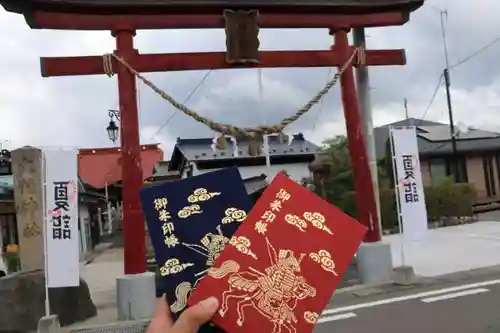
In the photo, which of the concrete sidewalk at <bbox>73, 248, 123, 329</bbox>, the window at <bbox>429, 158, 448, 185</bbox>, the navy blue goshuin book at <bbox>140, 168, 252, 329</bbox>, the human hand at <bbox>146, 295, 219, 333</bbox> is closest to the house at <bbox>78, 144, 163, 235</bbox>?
the concrete sidewalk at <bbox>73, 248, 123, 329</bbox>

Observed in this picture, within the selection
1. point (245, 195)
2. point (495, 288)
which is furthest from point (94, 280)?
point (245, 195)

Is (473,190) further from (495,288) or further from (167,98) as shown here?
(167,98)

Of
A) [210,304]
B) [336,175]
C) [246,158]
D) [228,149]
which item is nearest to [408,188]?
[210,304]

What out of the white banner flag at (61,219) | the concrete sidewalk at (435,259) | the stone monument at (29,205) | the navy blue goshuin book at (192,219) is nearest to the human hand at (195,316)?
the navy blue goshuin book at (192,219)

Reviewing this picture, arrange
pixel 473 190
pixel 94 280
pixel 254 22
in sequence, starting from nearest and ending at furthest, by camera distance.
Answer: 1. pixel 254 22
2. pixel 94 280
3. pixel 473 190

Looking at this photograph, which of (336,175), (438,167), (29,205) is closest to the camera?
(29,205)

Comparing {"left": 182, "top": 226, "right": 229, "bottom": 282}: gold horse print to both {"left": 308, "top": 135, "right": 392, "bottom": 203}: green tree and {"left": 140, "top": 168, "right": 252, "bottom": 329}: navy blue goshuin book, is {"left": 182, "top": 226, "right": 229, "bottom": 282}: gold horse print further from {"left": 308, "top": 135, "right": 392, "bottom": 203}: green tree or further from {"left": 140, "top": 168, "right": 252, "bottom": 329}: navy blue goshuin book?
{"left": 308, "top": 135, "right": 392, "bottom": 203}: green tree

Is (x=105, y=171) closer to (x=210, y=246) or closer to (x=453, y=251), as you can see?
(x=453, y=251)
